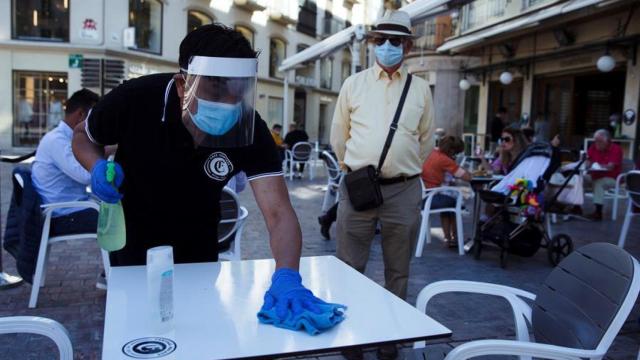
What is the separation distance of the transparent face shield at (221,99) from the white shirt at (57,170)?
96.1 inches

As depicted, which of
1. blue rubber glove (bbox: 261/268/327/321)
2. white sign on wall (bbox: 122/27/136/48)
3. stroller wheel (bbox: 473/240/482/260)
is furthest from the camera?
white sign on wall (bbox: 122/27/136/48)

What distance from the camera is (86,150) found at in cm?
235

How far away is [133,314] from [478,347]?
1.09 m

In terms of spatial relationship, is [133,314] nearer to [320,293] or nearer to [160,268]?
[160,268]

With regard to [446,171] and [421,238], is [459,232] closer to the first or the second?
[421,238]

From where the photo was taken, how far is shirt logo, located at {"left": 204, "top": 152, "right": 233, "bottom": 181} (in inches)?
88.7

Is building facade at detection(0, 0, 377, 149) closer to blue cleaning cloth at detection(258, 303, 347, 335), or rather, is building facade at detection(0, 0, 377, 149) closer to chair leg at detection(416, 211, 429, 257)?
chair leg at detection(416, 211, 429, 257)

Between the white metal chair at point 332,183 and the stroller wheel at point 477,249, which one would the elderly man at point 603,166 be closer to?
the stroller wheel at point 477,249

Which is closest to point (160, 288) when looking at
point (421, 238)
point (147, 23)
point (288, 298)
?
point (288, 298)

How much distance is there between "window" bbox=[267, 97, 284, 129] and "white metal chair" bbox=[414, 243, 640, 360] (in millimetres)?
25646

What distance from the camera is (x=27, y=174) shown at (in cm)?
402

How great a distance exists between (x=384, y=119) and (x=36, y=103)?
1847cm

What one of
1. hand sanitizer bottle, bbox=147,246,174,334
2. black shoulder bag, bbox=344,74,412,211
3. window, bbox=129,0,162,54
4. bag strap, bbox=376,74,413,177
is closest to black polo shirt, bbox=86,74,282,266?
hand sanitizer bottle, bbox=147,246,174,334

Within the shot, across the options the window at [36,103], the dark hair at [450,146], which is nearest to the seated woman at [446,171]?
the dark hair at [450,146]
